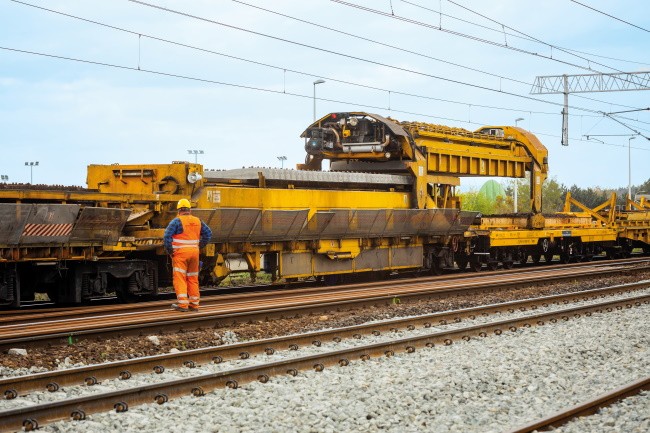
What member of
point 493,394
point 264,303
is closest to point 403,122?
point 264,303

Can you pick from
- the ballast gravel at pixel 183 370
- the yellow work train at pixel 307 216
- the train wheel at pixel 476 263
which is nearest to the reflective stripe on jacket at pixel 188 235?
the yellow work train at pixel 307 216

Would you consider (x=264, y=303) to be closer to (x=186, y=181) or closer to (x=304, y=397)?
(x=186, y=181)

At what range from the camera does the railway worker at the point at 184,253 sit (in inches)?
508

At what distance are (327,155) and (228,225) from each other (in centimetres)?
535

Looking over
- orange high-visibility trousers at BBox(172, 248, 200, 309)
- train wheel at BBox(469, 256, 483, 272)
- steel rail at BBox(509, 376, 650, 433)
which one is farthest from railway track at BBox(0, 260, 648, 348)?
steel rail at BBox(509, 376, 650, 433)

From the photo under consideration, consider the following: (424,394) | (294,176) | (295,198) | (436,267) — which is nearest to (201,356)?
(424,394)

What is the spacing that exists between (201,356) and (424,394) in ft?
8.77

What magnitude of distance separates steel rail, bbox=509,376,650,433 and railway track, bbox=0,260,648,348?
5751 millimetres

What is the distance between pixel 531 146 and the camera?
26.1 meters

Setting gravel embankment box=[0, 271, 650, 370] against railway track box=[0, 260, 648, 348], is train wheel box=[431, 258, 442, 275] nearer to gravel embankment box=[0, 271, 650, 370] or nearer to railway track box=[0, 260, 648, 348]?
railway track box=[0, 260, 648, 348]

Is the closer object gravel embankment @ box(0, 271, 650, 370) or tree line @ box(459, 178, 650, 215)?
gravel embankment @ box(0, 271, 650, 370)

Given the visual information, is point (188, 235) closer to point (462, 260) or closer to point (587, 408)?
point (587, 408)

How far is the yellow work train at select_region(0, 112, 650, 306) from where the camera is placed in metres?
13.5

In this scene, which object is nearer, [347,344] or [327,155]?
[347,344]
